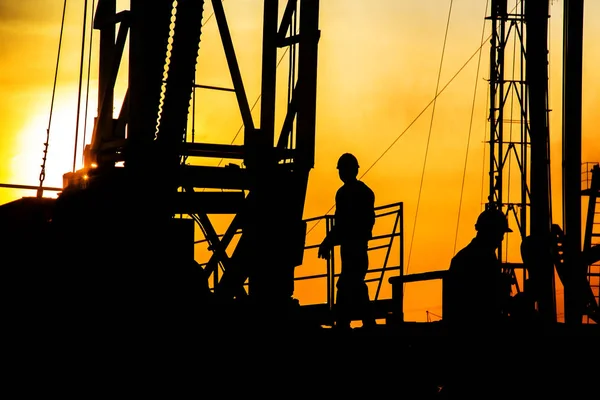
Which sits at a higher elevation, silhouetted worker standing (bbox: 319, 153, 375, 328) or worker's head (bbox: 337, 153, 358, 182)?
worker's head (bbox: 337, 153, 358, 182)

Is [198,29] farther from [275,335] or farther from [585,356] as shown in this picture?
[585,356]

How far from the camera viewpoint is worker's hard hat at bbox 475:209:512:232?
328 inches

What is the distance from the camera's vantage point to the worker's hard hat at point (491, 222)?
8344 mm

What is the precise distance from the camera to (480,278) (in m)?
8.22

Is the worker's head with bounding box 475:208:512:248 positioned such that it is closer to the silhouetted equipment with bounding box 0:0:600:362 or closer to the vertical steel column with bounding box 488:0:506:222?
the silhouetted equipment with bounding box 0:0:600:362

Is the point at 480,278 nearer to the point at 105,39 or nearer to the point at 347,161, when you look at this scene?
the point at 347,161

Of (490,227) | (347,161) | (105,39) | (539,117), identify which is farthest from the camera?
(539,117)

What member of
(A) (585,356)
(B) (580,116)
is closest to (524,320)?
(A) (585,356)

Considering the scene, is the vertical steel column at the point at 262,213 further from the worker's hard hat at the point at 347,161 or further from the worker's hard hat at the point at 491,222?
the worker's hard hat at the point at 491,222

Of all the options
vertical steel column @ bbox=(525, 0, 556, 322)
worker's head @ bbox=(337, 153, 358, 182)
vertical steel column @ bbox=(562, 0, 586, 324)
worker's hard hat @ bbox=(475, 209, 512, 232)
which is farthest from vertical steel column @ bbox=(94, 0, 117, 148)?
worker's hard hat @ bbox=(475, 209, 512, 232)

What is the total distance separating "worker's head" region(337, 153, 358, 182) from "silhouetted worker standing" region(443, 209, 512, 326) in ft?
12.8

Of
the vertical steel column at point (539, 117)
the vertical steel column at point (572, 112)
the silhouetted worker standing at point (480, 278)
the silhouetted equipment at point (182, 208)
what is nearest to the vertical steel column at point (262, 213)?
the silhouetted equipment at point (182, 208)

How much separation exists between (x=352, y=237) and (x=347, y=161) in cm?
87

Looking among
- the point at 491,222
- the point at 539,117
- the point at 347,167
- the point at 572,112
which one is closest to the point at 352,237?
the point at 347,167
